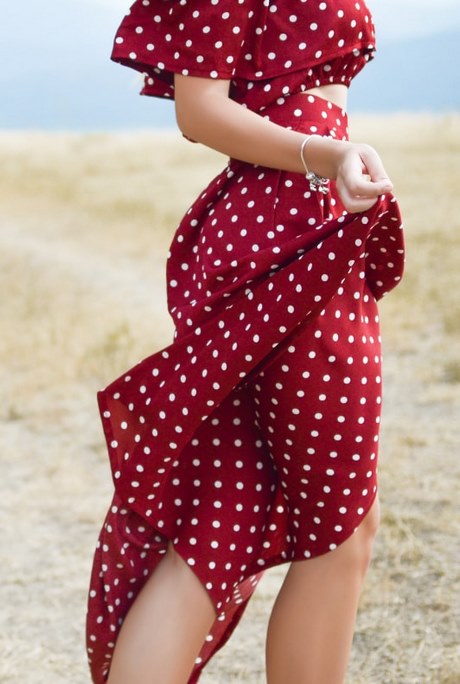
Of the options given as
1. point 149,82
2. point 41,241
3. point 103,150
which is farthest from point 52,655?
point 103,150

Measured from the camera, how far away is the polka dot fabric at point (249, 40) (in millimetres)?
1583

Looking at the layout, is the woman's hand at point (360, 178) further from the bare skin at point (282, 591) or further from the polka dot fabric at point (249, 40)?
the polka dot fabric at point (249, 40)

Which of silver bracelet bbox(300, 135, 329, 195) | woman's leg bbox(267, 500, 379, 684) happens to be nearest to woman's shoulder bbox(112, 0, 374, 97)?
silver bracelet bbox(300, 135, 329, 195)

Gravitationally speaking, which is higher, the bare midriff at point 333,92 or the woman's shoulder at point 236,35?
the woman's shoulder at point 236,35

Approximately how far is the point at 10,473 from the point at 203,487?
243 centimetres

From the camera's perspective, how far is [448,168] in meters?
11.8

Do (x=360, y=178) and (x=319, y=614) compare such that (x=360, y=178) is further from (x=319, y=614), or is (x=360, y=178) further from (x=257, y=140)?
(x=319, y=614)

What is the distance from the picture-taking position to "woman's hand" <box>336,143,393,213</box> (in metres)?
1.40

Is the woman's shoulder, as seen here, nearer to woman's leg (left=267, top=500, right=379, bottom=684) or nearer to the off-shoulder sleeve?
the off-shoulder sleeve

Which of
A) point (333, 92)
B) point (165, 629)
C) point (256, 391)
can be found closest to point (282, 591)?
point (165, 629)

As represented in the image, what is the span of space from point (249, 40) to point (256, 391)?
1.76 feet

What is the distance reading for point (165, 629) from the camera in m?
1.67

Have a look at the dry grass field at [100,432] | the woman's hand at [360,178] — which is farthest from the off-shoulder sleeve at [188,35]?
the dry grass field at [100,432]

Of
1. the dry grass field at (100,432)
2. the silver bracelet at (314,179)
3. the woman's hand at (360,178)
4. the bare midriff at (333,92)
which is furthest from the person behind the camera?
the dry grass field at (100,432)
